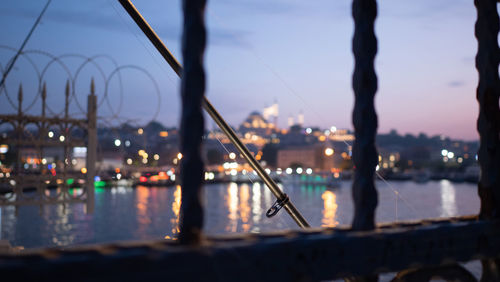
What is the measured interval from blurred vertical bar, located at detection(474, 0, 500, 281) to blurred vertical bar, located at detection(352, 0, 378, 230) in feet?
2.53

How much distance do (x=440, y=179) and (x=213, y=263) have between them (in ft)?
553

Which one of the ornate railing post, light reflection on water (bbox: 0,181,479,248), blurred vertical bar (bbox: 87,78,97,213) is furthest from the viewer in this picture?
light reflection on water (bbox: 0,181,479,248)

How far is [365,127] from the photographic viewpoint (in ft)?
6.85

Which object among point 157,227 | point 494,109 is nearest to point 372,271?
point 494,109

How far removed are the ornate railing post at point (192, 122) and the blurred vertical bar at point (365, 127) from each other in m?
0.74

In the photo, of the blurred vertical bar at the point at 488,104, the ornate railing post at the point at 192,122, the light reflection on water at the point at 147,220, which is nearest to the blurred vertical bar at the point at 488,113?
the blurred vertical bar at the point at 488,104

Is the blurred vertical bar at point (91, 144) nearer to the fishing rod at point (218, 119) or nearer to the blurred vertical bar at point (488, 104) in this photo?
the fishing rod at point (218, 119)

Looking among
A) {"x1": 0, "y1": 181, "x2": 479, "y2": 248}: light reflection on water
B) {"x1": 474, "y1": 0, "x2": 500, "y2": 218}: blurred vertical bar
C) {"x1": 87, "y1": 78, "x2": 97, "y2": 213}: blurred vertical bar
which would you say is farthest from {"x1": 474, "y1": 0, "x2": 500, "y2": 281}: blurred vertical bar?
{"x1": 0, "y1": 181, "x2": 479, "y2": 248}: light reflection on water

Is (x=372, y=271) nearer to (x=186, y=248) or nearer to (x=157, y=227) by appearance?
(x=186, y=248)

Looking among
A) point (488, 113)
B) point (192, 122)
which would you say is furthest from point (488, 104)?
point (192, 122)

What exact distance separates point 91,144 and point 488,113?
46.2 ft

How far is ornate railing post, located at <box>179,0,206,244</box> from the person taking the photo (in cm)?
164

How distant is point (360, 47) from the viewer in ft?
6.89

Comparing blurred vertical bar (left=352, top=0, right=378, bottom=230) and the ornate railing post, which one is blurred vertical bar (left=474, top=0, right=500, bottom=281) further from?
the ornate railing post
